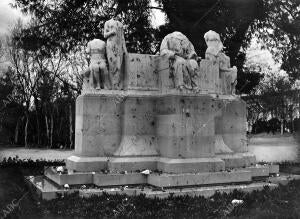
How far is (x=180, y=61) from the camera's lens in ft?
31.8

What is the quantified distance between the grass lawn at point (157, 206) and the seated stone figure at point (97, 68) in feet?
9.25

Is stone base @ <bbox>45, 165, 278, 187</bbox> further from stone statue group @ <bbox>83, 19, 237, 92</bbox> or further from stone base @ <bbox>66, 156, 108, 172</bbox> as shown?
stone statue group @ <bbox>83, 19, 237, 92</bbox>

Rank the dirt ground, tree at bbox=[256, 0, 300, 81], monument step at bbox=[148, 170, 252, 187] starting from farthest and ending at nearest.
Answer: the dirt ground → tree at bbox=[256, 0, 300, 81] → monument step at bbox=[148, 170, 252, 187]

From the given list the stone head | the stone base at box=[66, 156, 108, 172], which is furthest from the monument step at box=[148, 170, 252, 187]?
the stone head

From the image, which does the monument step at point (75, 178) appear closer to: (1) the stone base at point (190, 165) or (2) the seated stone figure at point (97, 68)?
(1) the stone base at point (190, 165)

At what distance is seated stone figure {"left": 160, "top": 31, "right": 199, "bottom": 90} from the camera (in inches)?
380

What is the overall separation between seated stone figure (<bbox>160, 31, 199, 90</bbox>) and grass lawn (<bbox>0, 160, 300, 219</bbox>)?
2.71 m

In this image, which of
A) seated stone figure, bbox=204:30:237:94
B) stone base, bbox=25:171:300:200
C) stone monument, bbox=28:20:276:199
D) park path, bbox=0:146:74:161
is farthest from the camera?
park path, bbox=0:146:74:161

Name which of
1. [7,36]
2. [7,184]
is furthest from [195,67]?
[7,36]

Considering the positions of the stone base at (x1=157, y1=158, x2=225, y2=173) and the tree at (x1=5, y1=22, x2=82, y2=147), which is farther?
the tree at (x1=5, y1=22, x2=82, y2=147)

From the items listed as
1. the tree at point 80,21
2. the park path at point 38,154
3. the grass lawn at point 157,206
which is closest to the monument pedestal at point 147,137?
the grass lawn at point 157,206

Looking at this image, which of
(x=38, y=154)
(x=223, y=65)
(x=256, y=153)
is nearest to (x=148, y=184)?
(x=223, y=65)

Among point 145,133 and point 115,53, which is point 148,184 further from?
point 115,53

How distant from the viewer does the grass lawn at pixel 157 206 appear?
681 centimetres
